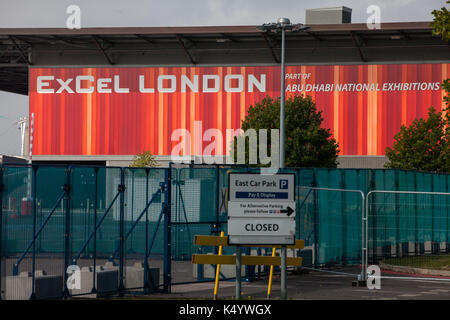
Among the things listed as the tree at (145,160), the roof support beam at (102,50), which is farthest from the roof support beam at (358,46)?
the roof support beam at (102,50)

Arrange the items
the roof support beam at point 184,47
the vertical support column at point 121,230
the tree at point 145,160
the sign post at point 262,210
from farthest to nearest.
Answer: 1. the roof support beam at point 184,47
2. the tree at point 145,160
3. the vertical support column at point 121,230
4. the sign post at point 262,210

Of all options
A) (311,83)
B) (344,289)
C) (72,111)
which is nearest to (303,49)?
(311,83)

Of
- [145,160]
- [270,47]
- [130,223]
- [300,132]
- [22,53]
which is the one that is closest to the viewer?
[130,223]

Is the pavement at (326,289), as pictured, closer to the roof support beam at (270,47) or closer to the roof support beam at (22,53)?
the roof support beam at (270,47)

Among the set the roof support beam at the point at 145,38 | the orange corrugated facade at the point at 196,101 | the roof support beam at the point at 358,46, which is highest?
the roof support beam at the point at 145,38

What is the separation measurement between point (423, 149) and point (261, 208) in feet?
119

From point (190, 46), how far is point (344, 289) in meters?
51.9

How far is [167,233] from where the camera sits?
53.9 feet

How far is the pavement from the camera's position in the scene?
15.4 m

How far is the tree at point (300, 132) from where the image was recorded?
158 ft

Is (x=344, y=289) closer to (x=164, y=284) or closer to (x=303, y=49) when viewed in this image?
(x=164, y=284)

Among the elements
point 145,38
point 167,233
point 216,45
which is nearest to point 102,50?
point 145,38

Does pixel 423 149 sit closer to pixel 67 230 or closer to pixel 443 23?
pixel 443 23

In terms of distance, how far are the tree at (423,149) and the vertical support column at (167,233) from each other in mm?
32849
